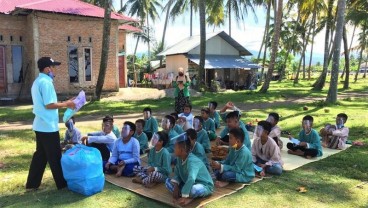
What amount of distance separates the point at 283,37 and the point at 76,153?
43.8 m

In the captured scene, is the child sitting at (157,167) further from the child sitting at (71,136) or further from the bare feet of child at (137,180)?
the child sitting at (71,136)

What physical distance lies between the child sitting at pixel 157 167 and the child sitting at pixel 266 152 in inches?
59.5

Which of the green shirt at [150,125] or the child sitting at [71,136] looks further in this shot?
the green shirt at [150,125]

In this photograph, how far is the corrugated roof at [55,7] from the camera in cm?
1609

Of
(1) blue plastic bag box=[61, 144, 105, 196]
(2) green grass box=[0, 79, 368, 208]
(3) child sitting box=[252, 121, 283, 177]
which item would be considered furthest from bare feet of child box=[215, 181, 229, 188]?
(1) blue plastic bag box=[61, 144, 105, 196]

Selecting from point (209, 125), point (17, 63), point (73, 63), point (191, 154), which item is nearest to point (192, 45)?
point (73, 63)

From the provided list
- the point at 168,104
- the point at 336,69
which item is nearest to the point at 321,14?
the point at 336,69

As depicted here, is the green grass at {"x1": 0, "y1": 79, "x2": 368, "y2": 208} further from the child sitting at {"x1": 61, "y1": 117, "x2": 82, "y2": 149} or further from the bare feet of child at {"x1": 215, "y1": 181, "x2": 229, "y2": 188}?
the child sitting at {"x1": 61, "y1": 117, "x2": 82, "y2": 149}

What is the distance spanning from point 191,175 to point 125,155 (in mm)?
1753

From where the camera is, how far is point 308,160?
22.0 feet

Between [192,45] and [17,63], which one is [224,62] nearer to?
[192,45]

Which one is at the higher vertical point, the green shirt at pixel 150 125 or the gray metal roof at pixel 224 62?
the gray metal roof at pixel 224 62

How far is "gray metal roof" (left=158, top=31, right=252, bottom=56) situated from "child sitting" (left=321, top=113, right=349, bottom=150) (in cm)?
1842

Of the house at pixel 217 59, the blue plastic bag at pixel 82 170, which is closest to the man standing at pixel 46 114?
the blue plastic bag at pixel 82 170
